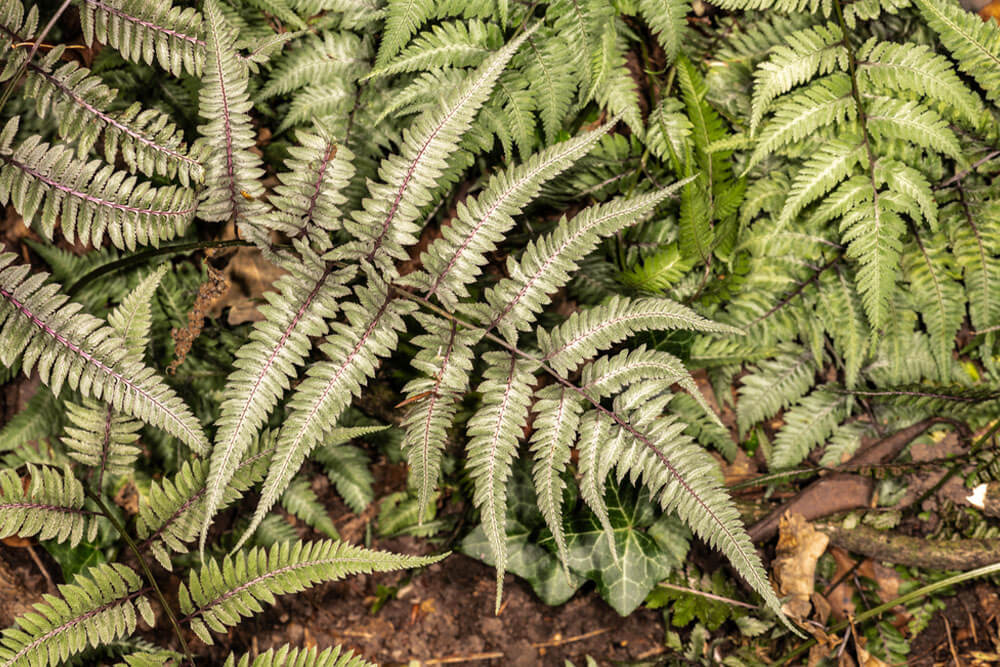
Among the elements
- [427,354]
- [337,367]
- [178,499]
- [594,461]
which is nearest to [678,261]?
[594,461]

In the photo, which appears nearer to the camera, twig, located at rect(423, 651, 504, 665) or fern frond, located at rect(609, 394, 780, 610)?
fern frond, located at rect(609, 394, 780, 610)

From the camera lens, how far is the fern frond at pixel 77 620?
231cm

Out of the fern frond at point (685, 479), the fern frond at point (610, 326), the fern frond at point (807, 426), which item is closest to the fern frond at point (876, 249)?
the fern frond at point (807, 426)

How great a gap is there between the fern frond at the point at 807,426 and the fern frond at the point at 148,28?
321cm

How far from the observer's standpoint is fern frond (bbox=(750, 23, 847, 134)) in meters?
2.88

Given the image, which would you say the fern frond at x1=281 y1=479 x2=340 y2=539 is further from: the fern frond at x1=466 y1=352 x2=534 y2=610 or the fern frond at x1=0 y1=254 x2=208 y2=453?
the fern frond at x1=466 y1=352 x2=534 y2=610

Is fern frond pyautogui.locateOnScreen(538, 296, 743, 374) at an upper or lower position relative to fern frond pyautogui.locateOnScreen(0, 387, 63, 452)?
upper

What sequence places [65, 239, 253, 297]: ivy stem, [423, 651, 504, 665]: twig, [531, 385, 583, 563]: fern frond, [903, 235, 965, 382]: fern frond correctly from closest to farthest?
1. [531, 385, 583, 563]: fern frond
2. [65, 239, 253, 297]: ivy stem
3. [903, 235, 965, 382]: fern frond
4. [423, 651, 504, 665]: twig

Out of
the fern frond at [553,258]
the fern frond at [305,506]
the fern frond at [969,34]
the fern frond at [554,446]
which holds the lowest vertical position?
the fern frond at [305,506]

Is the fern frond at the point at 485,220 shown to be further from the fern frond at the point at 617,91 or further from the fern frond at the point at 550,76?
the fern frond at the point at 617,91

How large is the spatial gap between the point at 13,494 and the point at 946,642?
4.31 meters

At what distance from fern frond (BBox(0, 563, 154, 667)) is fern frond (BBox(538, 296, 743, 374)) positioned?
6.10 feet

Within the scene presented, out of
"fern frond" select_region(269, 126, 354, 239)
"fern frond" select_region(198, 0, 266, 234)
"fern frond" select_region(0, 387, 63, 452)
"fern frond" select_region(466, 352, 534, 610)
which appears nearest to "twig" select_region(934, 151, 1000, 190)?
"fern frond" select_region(466, 352, 534, 610)

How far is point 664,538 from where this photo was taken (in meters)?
3.30
